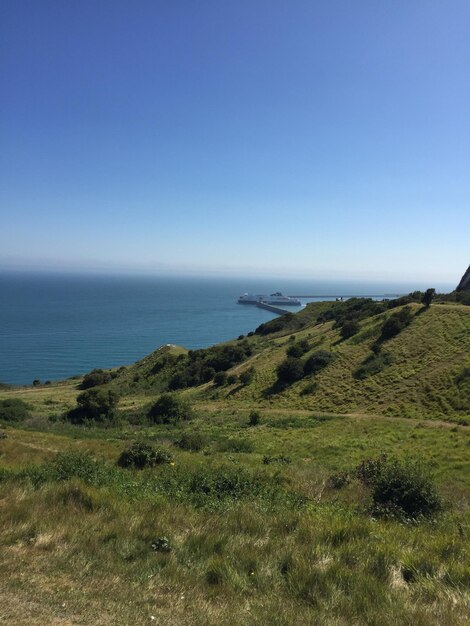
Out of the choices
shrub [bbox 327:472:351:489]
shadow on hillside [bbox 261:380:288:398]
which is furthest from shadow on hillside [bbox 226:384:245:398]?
shrub [bbox 327:472:351:489]

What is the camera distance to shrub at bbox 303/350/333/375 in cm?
3897

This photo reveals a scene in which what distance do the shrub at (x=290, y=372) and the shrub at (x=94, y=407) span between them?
16.2 m

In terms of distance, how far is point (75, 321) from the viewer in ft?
432

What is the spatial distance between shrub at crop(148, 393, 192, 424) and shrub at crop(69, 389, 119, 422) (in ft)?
12.0

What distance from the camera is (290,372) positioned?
38.5m

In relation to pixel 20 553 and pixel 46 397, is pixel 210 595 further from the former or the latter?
pixel 46 397

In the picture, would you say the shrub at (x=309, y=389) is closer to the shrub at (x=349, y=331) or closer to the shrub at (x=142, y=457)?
the shrub at (x=349, y=331)

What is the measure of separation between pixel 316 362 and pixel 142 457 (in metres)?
28.2

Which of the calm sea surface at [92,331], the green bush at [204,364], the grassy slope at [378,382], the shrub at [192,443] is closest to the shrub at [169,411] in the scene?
the grassy slope at [378,382]

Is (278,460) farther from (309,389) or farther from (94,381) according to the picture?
(94,381)

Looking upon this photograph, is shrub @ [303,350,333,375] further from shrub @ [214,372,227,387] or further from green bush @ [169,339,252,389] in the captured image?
green bush @ [169,339,252,389]

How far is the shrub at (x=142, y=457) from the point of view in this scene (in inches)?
519

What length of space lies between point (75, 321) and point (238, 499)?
13507 cm

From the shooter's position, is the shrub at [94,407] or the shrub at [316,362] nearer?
the shrub at [94,407]
